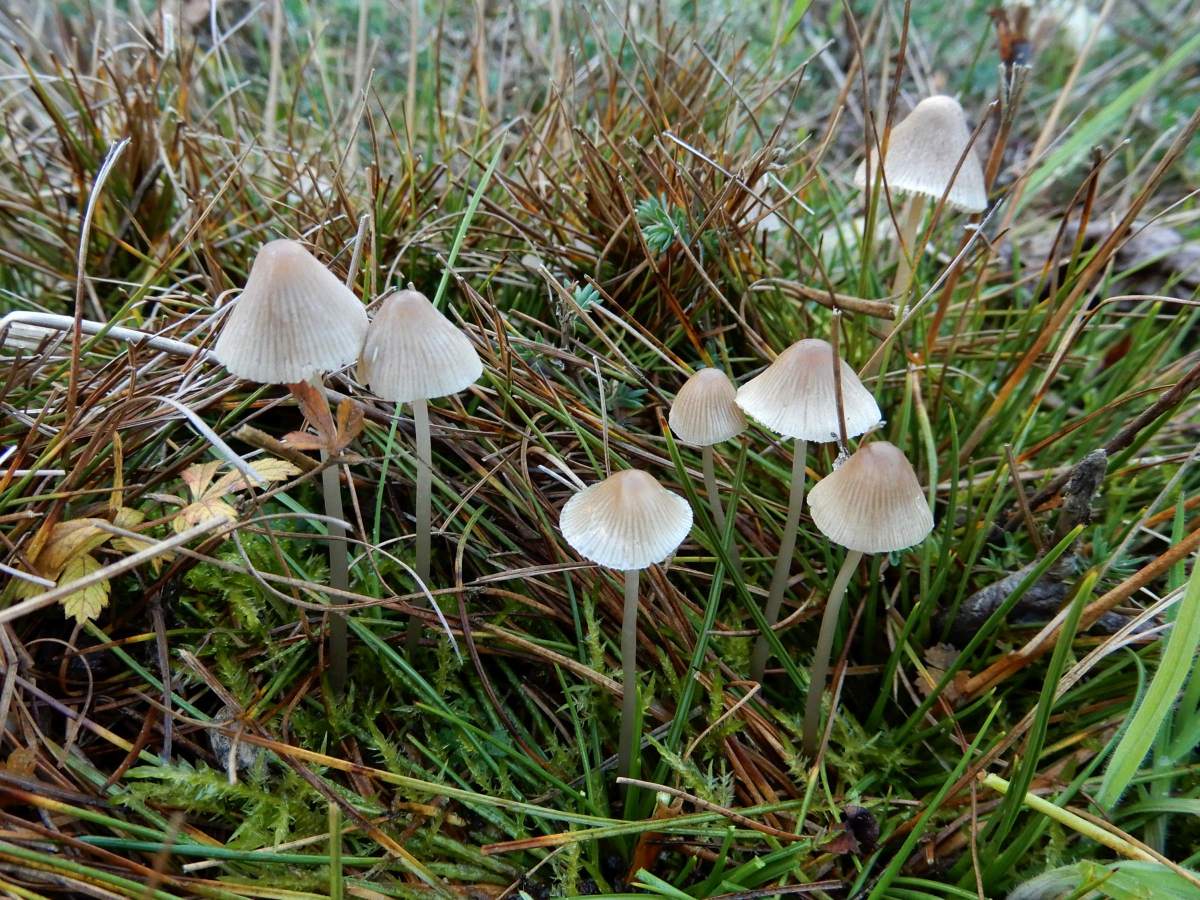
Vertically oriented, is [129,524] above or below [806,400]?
below

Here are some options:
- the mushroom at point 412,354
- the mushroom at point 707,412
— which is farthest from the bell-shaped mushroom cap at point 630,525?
the mushroom at point 412,354

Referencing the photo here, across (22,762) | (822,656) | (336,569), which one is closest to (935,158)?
(822,656)

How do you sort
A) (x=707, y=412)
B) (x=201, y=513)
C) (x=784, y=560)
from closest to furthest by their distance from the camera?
Result: (x=201, y=513)
(x=707, y=412)
(x=784, y=560)

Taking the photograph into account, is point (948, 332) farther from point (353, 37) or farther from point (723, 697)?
point (353, 37)

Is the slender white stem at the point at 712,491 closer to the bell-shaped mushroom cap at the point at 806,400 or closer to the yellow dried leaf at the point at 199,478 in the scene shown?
the bell-shaped mushroom cap at the point at 806,400

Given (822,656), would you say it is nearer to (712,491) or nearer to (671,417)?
(712,491)

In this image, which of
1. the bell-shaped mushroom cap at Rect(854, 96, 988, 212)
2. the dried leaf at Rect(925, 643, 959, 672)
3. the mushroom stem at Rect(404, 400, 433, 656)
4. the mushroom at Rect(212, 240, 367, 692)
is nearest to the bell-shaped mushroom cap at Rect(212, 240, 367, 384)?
the mushroom at Rect(212, 240, 367, 692)

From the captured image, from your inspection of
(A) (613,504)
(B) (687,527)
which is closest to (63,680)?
(A) (613,504)
